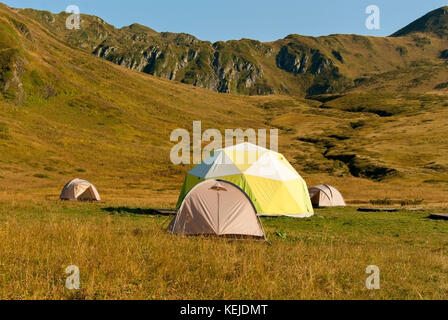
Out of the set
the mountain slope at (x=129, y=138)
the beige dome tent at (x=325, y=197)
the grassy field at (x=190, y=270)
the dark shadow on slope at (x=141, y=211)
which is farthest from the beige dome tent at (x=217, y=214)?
the beige dome tent at (x=325, y=197)

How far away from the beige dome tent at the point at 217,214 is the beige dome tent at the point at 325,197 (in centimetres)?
2022

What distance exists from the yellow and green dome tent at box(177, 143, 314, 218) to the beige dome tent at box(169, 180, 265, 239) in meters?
9.27

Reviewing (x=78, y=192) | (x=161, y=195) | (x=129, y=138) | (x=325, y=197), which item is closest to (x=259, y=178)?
(x=325, y=197)

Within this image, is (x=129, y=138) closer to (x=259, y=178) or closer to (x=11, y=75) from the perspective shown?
(x=11, y=75)

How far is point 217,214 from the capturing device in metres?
15.4

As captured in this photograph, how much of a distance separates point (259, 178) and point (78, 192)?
16.8 m

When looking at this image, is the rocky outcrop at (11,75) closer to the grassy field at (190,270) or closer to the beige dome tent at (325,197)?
the beige dome tent at (325,197)

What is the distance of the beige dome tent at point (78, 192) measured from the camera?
32.3m

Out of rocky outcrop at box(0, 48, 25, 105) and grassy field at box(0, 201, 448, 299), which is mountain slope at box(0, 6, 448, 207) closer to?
rocky outcrop at box(0, 48, 25, 105)

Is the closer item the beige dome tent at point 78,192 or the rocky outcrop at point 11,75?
the beige dome tent at point 78,192

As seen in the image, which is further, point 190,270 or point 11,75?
point 11,75

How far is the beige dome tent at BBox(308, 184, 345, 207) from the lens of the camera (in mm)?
34312

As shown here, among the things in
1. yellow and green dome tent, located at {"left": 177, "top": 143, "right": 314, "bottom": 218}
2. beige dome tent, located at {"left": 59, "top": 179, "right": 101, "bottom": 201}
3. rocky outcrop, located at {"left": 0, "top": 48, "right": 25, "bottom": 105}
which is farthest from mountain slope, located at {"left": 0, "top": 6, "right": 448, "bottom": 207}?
yellow and green dome tent, located at {"left": 177, "top": 143, "right": 314, "bottom": 218}

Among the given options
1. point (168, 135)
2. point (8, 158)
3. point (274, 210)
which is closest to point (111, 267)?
point (274, 210)
